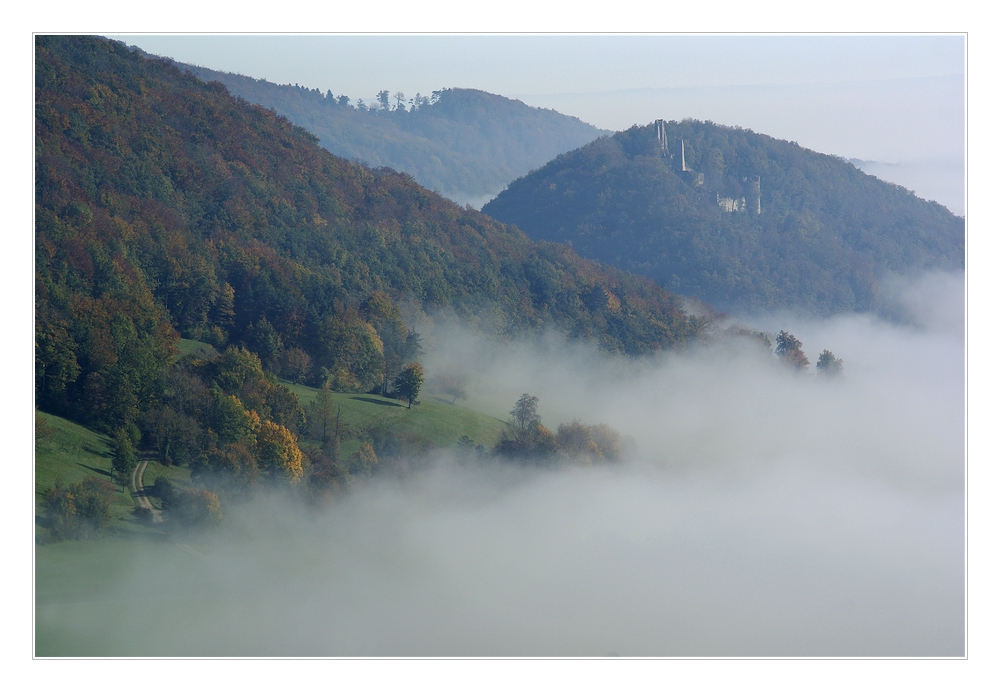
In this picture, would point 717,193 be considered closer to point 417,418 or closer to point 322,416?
point 417,418

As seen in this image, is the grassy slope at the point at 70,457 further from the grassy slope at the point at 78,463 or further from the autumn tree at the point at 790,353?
the autumn tree at the point at 790,353

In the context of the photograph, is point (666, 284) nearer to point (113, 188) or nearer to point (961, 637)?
point (113, 188)

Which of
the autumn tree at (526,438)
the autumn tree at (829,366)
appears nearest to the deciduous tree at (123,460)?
the autumn tree at (526,438)

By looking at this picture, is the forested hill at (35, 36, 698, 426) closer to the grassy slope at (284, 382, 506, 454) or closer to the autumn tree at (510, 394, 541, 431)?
the grassy slope at (284, 382, 506, 454)

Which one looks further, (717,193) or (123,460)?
(717,193)

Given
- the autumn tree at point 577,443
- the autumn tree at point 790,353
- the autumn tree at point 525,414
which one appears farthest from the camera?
the autumn tree at point 790,353

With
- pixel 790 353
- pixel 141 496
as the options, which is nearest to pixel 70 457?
pixel 141 496
